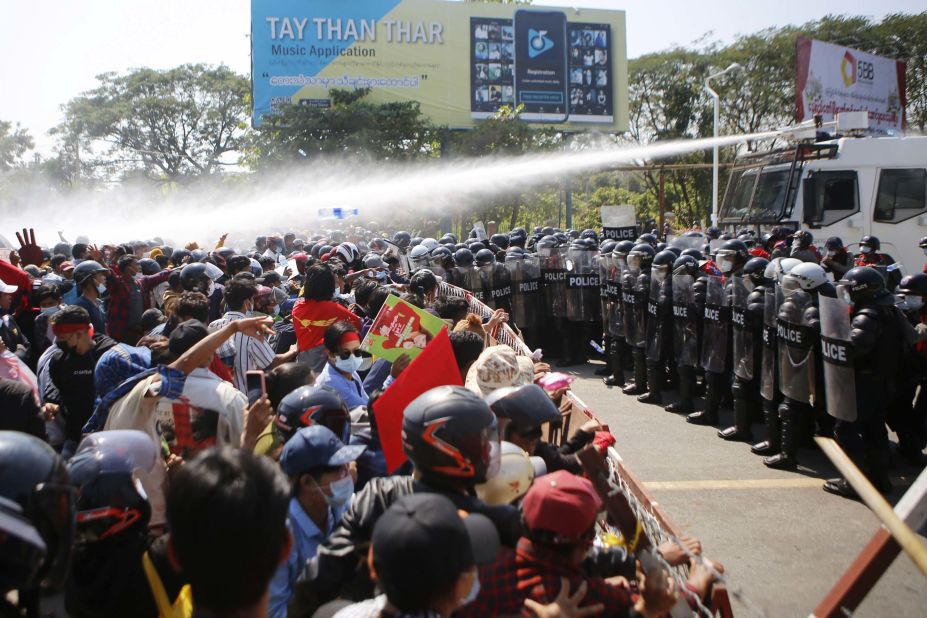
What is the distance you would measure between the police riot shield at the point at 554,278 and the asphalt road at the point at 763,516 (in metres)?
3.57

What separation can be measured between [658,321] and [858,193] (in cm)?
654

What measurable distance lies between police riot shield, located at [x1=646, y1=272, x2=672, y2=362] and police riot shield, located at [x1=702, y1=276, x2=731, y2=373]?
84 cm

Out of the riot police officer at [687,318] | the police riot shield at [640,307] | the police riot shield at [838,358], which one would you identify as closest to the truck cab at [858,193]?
the police riot shield at [640,307]

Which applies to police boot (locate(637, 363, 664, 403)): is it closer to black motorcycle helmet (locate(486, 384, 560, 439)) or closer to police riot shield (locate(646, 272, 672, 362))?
police riot shield (locate(646, 272, 672, 362))

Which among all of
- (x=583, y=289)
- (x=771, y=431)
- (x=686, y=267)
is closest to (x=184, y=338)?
(x=771, y=431)

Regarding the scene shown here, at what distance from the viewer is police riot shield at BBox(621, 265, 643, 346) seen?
32.5 ft

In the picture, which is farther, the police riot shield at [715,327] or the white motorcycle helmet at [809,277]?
the police riot shield at [715,327]

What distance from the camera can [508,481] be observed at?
117 inches

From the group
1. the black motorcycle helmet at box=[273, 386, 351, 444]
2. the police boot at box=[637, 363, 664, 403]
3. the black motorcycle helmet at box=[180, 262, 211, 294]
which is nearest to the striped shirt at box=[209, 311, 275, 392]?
the black motorcycle helmet at box=[180, 262, 211, 294]

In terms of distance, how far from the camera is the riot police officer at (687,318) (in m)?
8.73

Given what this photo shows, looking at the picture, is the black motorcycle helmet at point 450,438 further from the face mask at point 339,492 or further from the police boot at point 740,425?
A: the police boot at point 740,425

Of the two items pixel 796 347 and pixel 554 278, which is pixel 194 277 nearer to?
pixel 796 347

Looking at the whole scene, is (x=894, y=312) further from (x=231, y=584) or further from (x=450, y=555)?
(x=231, y=584)

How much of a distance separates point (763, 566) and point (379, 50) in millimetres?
31174
